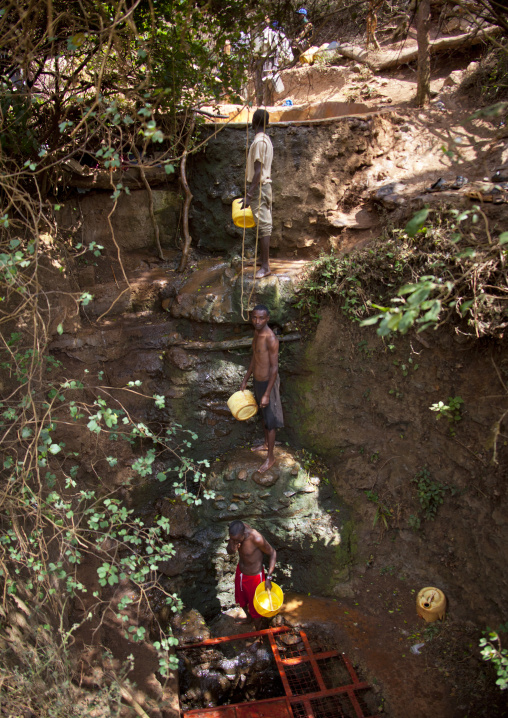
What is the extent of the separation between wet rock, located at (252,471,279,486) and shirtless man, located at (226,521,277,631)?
0.81 meters

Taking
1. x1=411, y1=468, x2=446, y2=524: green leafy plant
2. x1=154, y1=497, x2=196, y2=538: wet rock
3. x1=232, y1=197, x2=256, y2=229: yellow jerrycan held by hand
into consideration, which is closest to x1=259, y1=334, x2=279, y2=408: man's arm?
x1=232, y1=197, x2=256, y2=229: yellow jerrycan held by hand

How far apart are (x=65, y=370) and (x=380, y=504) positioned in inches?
161

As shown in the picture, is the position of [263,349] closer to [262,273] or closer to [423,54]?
[262,273]

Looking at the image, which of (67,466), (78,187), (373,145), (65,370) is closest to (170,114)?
(78,187)

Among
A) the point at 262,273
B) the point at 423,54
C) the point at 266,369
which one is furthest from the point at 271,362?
the point at 423,54

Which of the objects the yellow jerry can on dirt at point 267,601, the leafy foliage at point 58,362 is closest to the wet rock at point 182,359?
the leafy foliage at point 58,362

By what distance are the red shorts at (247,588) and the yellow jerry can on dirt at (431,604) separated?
5.35 ft

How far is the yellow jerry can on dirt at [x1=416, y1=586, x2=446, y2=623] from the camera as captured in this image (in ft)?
15.9

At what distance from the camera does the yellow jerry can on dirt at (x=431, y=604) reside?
4852mm

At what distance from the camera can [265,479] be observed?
5.80 m

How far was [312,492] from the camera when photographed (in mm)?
5898

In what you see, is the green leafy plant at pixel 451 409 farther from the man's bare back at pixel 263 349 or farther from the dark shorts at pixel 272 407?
the man's bare back at pixel 263 349

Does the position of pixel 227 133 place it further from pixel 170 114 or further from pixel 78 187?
pixel 78 187

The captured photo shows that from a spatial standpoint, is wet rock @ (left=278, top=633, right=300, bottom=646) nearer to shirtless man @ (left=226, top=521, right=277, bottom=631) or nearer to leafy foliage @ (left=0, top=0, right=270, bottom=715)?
shirtless man @ (left=226, top=521, right=277, bottom=631)
